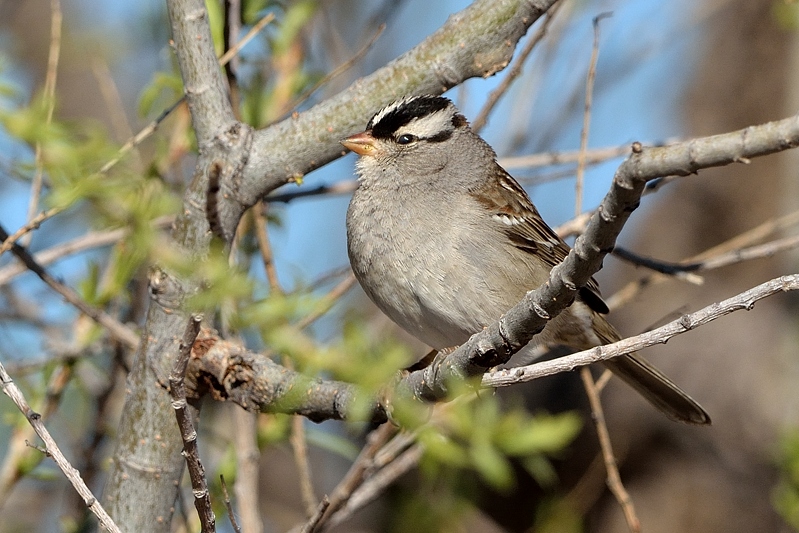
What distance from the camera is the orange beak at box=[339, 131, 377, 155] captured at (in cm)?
340

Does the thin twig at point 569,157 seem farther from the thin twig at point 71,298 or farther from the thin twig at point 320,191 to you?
the thin twig at point 71,298

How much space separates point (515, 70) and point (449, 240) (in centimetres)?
80

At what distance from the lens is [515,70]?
12.3 ft

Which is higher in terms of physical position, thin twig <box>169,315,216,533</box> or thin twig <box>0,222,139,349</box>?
thin twig <box>0,222,139,349</box>

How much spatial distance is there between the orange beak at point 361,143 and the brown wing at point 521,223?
46 cm

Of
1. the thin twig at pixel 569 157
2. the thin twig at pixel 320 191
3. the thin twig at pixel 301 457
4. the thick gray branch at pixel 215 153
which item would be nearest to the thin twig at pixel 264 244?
the thin twig at pixel 320 191

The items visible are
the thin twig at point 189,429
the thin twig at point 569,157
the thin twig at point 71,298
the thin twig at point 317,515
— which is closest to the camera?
the thin twig at point 189,429

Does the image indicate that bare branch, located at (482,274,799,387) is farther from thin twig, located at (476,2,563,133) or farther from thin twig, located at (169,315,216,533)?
thin twig, located at (476,2,563,133)

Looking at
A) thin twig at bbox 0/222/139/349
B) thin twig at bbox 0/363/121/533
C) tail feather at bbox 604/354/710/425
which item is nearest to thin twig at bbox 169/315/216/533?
thin twig at bbox 0/363/121/533

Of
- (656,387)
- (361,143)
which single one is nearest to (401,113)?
(361,143)

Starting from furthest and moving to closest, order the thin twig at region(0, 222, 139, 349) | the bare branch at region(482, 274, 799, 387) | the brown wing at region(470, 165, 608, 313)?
the brown wing at region(470, 165, 608, 313)
the thin twig at region(0, 222, 139, 349)
the bare branch at region(482, 274, 799, 387)

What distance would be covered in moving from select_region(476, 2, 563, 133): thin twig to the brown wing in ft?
0.87

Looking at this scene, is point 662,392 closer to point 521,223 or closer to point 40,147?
point 521,223

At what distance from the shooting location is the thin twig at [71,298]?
328 centimetres
